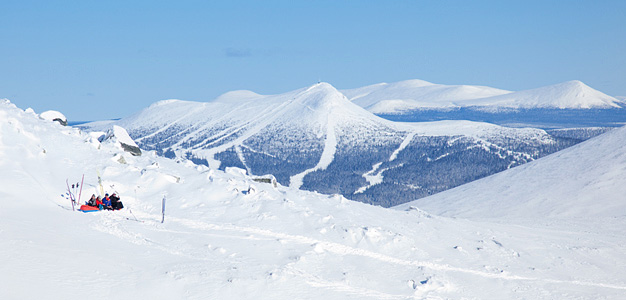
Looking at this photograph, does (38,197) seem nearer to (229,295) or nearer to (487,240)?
(229,295)

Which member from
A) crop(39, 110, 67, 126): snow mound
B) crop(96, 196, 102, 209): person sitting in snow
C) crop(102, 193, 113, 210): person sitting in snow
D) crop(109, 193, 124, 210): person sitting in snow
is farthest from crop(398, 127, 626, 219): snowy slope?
crop(96, 196, 102, 209): person sitting in snow

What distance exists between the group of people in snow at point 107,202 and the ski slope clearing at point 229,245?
1.22 m

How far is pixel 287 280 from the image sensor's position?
26750 mm

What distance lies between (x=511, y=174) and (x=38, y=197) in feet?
303

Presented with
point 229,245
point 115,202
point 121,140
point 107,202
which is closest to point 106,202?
point 107,202

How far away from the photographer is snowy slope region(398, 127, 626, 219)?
7950 centimetres

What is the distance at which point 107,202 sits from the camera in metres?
32.9

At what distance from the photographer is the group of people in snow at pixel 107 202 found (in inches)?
1276

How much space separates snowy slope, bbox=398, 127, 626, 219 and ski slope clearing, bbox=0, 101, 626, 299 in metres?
32.9

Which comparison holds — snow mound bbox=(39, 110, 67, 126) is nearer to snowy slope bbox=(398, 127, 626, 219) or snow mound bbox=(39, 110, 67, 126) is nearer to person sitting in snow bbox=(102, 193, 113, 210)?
person sitting in snow bbox=(102, 193, 113, 210)

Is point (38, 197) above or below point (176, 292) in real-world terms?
above

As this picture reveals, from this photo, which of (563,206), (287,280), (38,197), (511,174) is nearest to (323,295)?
(287,280)

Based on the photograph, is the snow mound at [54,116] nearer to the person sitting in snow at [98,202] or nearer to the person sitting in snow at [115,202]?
the person sitting in snow at [115,202]

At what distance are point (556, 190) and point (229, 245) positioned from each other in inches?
2913
